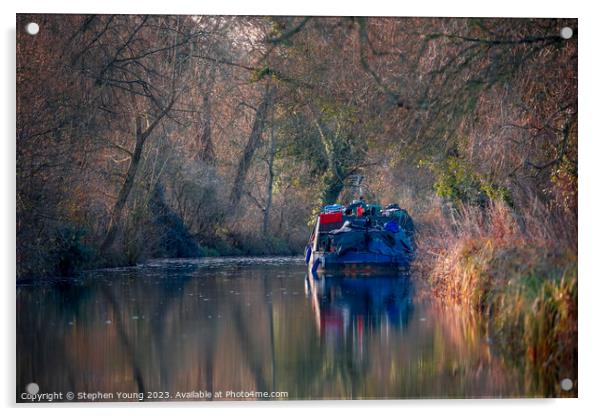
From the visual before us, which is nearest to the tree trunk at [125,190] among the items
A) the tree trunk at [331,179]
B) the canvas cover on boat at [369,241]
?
the canvas cover on boat at [369,241]

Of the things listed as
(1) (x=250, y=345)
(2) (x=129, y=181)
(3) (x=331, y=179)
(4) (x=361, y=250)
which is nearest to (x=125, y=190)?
(2) (x=129, y=181)

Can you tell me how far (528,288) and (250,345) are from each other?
3.24 m

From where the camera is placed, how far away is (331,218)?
84.2 feet

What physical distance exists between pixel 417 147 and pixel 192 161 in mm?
19372

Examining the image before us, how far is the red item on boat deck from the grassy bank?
895cm

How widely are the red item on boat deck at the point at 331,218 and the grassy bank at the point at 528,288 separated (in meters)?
8.95

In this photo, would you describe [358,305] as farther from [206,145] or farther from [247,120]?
[206,145]

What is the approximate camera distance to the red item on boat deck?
2550 cm

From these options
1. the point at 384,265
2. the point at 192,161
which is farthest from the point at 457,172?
the point at 192,161

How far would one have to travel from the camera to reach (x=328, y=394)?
9.96m

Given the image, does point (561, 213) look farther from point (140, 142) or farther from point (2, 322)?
point (140, 142)

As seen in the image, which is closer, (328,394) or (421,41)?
(328,394)

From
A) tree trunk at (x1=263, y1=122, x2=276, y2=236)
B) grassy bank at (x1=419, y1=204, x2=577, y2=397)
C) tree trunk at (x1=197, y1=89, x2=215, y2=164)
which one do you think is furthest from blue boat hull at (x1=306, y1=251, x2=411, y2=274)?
tree trunk at (x1=263, y1=122, x2=276, y2=236)

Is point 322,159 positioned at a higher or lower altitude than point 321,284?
higher
